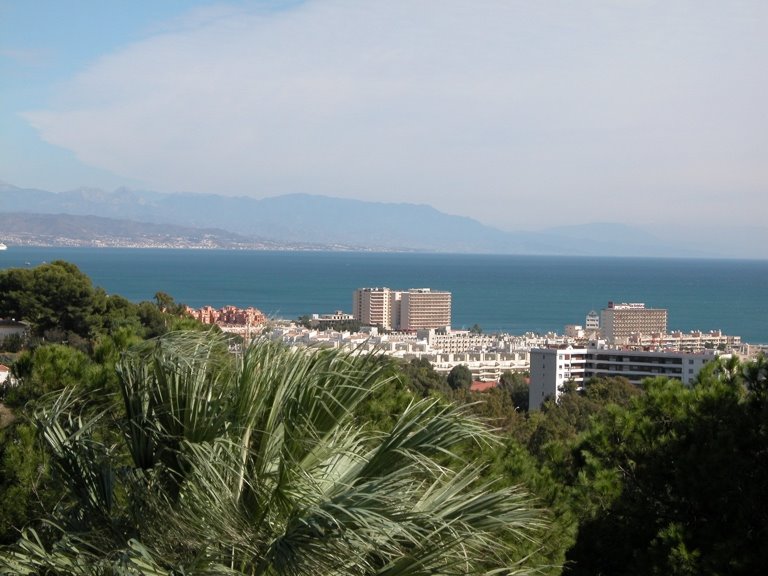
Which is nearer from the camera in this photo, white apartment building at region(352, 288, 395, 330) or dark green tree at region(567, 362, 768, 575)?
dark green tree at region(567, 362, 768, 575)

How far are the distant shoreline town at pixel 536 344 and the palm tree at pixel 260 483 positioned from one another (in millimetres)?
18457

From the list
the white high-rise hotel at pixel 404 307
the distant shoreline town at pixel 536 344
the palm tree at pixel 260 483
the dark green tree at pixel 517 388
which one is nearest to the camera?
the palm tree at pixel 260 483

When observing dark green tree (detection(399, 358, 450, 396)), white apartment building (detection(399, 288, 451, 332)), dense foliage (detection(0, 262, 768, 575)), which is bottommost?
white apartment building (detection(399, 288, 451, 332))

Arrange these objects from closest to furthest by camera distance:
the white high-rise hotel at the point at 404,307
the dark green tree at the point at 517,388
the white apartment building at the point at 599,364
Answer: the dark green tree at the point at 517,388 → the white apartment building at the point at 599,364 → the white high-rise hotel at the point at 404,307

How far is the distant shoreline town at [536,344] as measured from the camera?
4750cm

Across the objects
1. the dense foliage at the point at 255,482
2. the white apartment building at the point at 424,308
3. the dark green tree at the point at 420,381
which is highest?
the dense foliage at the point at 255,482

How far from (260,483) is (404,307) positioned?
316 ft

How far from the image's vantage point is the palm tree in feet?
9.41

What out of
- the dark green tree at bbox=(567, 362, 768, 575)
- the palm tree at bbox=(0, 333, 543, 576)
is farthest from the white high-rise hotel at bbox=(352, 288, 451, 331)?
the palm tree at bbox=(0, 333, 543, 576)

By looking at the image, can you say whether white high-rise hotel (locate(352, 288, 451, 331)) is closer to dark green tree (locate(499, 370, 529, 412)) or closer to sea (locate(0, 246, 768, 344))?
sea (locate(0, 246, 768, 344))

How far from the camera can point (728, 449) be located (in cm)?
520

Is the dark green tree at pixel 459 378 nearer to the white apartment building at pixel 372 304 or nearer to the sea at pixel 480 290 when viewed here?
the sea at pixel 480 290

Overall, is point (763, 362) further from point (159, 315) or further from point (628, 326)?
point (628, 326)

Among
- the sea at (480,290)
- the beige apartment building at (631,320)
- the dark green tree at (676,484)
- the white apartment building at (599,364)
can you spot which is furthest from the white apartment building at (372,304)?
the dark green tree at (676,484)
